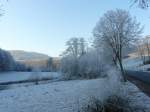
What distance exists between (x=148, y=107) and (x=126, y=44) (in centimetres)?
1821

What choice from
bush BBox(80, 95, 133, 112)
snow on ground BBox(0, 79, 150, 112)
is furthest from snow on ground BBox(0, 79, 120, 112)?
bush BBox(80, 95, 133, 112)

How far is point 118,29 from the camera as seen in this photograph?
26.9 m

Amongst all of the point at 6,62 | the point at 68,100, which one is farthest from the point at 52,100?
the point at 6,62

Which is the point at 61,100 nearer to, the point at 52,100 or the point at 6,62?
the point at 52,100

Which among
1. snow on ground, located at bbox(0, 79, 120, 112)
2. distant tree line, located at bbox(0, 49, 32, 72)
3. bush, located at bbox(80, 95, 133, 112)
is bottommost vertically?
snow on ground, located at bbox(0, 79, 120, 112)

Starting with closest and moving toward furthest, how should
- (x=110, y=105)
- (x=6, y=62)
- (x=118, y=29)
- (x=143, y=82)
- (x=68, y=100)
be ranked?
1. (x=110, y=105)
2. (x=68, y=100)
3. (x=143, y=82)
4. (x=118, y=29)
5. (x=6, y=62)

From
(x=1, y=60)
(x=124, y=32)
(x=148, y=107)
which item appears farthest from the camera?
(x=1, y=60)

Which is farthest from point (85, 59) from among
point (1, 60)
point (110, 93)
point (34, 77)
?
point (110, 93)

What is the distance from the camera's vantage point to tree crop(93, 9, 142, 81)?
26.6m

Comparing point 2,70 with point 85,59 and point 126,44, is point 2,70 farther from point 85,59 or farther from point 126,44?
point 126,44

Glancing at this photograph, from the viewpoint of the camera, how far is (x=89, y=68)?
5609cm

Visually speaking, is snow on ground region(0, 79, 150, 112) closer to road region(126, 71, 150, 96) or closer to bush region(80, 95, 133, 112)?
bush region(80, 95, 133, 112)

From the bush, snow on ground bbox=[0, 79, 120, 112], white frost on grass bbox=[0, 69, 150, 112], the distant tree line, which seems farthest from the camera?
the distant tree line

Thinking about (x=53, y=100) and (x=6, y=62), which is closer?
(x=53, y=100)
